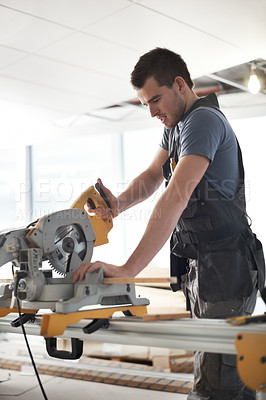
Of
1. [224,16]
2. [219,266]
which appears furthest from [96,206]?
[224,16]

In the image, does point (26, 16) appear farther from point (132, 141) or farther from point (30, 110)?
point (132, 141)

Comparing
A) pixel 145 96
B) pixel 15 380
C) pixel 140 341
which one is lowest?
pixel 15 380

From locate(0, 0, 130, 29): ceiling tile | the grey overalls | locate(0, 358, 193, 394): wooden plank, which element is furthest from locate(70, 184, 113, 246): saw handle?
locate(0, 0, 130, 29): ceiling tile

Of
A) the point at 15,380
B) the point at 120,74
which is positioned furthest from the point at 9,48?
the point at 15,380

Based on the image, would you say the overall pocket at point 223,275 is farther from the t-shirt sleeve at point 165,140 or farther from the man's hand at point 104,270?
the t-shirt sleeve at point 165,140

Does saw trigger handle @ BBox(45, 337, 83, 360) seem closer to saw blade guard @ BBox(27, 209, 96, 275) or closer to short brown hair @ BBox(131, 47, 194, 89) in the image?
saw blade guard @ BBox(27, 209, 96, 275)

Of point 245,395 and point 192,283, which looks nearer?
point 245,395

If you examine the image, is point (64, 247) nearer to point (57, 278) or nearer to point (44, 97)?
point (57, 278)

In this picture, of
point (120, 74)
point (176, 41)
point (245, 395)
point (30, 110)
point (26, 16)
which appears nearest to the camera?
point (245, 395)

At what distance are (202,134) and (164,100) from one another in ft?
1.07

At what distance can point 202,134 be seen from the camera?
5.46 feet

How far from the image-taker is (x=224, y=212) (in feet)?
5.82

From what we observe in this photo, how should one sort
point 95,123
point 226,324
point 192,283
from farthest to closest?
1. point 95,123
2. point 192,283
3. point 226,324

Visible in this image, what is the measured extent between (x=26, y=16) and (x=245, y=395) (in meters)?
2.60
